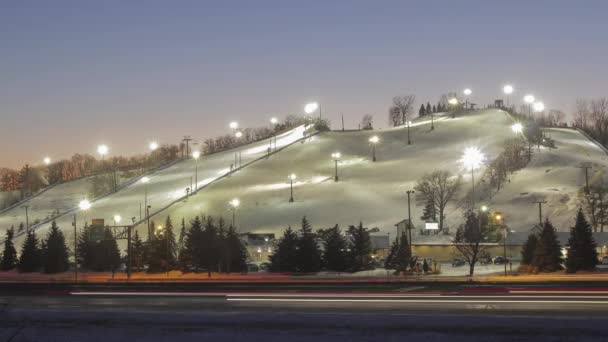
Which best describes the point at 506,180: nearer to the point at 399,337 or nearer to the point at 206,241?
the point at 206,241

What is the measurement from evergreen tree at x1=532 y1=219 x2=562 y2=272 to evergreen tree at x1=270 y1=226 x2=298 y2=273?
74.8ft

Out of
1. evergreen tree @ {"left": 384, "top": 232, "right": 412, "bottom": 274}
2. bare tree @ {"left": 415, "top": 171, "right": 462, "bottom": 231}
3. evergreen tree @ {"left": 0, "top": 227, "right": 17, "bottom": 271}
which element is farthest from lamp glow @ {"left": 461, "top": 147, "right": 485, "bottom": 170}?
evergreen tree @ {"left": 0, "top": 227, "right": 17, "bottom": 271}

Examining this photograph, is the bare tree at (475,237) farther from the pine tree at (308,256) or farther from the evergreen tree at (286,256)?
the evergreen tree at (286,256)

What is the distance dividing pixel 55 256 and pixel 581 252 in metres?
53.9

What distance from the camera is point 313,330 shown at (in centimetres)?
2439

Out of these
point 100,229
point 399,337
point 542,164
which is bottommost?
point 399,337

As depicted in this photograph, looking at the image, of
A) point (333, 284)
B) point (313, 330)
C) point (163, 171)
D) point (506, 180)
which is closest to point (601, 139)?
point (506, 180)

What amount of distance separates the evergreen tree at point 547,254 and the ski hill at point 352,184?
A: 99.7ft

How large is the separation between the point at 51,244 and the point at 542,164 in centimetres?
8671

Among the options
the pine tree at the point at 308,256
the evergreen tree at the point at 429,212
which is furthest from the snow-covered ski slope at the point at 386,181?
the pine tree at the point at 308,256

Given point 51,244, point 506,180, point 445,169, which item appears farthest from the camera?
point 445,169

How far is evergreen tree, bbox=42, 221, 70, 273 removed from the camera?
81938mm

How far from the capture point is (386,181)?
143m

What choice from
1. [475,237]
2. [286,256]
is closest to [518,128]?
[475,237]
